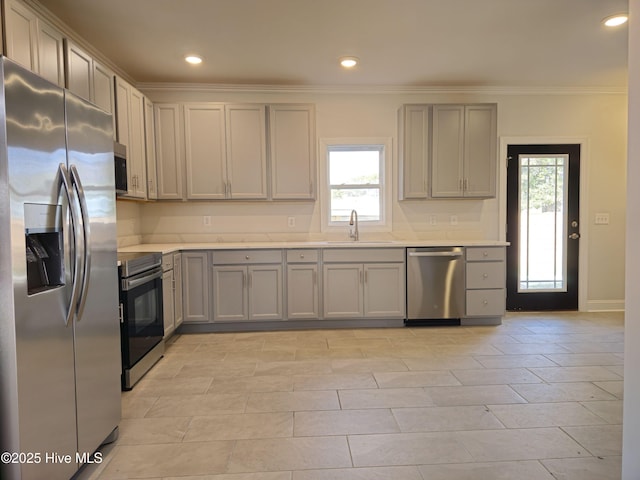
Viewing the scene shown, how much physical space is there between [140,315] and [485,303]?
3.36 m

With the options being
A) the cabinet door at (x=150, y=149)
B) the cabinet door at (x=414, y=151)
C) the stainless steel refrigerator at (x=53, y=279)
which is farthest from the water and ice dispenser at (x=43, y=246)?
the cabinet door at (x=414, y=151)

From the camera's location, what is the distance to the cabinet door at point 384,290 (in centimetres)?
415

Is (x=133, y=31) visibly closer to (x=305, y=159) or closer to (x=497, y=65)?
(x=305, y=159)

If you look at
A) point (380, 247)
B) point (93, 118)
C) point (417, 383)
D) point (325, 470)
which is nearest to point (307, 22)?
point (93, 118)

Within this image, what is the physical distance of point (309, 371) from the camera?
3027mm

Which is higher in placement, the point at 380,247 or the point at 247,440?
the point at 380,247

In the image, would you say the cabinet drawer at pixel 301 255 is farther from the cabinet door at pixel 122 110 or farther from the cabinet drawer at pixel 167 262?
the cabinet door at pixel 122 110

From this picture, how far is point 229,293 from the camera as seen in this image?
4.06 m

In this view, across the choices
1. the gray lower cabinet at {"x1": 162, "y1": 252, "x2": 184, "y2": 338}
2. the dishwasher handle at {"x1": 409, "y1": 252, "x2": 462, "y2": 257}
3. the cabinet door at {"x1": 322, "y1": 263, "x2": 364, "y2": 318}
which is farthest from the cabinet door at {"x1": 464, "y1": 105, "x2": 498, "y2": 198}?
the gray lower cabinet at {"x1": 162, "y1": 252, "x2": 184, "y2": 338}

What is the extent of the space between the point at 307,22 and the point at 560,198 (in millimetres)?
3650

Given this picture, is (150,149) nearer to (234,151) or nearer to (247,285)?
(234,151)

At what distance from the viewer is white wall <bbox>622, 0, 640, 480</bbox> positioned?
134 centimetres

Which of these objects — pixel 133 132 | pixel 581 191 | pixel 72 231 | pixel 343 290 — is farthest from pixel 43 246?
pixel 581 191

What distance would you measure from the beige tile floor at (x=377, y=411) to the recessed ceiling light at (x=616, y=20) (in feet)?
8.86
